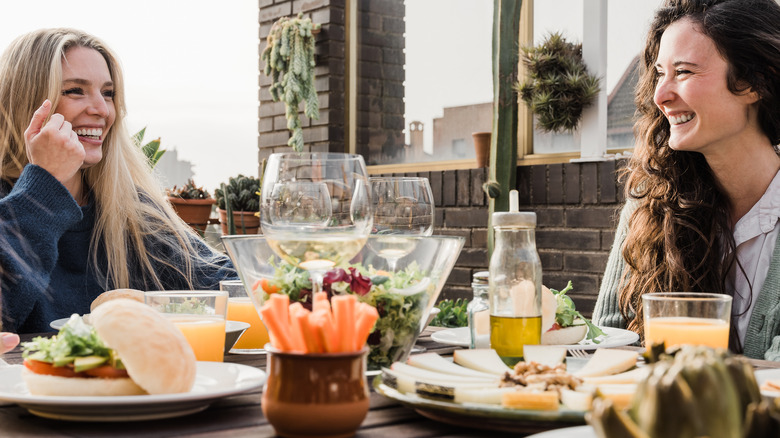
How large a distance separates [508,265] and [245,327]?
47cm

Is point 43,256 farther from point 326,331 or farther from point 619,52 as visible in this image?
point 619,52

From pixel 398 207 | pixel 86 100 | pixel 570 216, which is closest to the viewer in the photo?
pixel 398 207

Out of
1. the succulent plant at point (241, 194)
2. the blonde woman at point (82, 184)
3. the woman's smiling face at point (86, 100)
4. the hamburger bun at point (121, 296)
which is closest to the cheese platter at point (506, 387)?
the hamburger bun at point (121, 296)

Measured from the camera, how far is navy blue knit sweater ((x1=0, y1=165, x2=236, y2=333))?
180 cm

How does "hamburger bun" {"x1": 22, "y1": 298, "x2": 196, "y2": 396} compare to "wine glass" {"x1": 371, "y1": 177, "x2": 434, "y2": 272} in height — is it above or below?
below

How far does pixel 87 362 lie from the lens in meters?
0.80

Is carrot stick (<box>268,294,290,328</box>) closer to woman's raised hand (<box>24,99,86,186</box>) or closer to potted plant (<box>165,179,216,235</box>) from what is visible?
woman's raised hand (<box>24,99,86,186</box>)

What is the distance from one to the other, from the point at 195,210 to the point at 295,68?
98 centimetres

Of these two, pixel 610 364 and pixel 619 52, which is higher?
pixel 619 52

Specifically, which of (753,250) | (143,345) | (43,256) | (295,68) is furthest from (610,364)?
(295,68)

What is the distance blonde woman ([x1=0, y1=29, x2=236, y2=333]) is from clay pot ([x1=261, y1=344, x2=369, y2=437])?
1.36 m

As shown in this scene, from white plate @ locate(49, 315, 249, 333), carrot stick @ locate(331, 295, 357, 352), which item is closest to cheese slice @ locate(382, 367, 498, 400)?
carrot stick @ locate(331, 295, 357, 352)

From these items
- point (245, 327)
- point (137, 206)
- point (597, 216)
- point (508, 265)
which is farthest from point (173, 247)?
point (597, 216)

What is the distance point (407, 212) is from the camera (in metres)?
1.26
